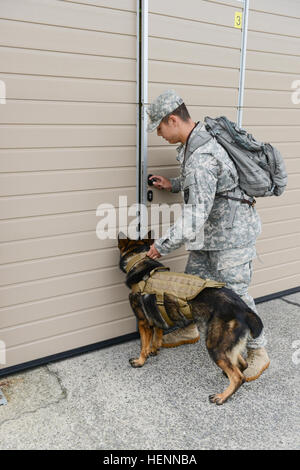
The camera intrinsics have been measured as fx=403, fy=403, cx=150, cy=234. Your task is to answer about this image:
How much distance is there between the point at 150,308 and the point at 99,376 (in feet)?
2.25

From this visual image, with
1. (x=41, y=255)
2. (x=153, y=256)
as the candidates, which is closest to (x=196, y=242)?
(x=153, y=256)

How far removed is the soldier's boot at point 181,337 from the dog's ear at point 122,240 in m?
0.93

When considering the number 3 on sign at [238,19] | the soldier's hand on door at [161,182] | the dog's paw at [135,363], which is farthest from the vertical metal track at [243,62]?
the dog's paw at [135,363]

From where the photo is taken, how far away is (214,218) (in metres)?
2.99

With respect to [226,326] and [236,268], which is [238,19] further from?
[226,326]

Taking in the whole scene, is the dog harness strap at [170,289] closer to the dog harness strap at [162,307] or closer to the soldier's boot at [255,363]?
the dog harness strap at [162,307]

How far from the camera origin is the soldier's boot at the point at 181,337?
3.47 metres

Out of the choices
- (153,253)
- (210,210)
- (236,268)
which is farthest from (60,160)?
(236,268)

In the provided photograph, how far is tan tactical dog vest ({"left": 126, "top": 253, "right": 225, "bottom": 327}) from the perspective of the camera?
8.82 ft

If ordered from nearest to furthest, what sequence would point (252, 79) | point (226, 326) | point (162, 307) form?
point (226, 326) < point (162, 307) < point (252, 79)

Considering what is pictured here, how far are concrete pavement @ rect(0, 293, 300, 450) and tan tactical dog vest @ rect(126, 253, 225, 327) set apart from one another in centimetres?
53

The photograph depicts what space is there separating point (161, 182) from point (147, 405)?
5.55 feet

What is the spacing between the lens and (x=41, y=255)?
301cm
